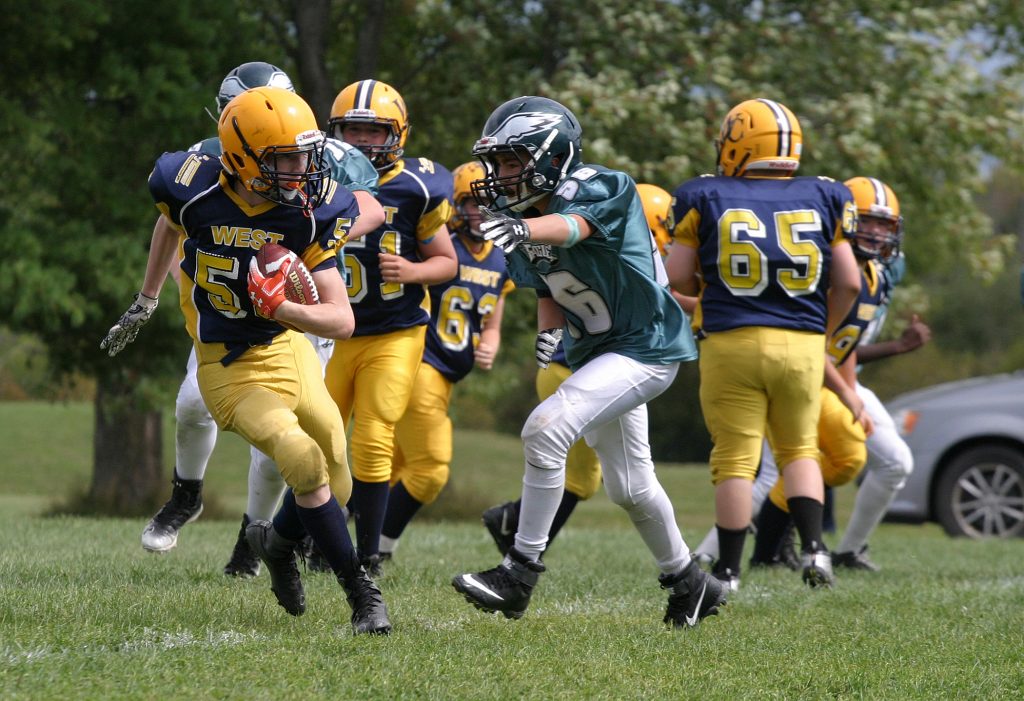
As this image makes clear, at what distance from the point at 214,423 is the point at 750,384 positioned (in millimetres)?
2235

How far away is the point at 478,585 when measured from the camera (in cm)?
446

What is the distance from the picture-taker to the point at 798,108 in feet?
42.1

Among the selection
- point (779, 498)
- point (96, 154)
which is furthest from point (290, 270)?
point (96, 154)

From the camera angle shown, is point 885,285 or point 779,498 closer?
point 779,498

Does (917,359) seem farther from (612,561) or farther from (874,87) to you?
(612,561)

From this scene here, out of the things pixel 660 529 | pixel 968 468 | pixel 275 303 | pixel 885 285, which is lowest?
pixel 968 468

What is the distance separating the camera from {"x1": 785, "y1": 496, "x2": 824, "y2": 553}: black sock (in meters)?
6.20

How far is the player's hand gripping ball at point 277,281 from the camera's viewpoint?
4.18 m

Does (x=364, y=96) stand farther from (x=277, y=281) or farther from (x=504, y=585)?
(x=504, y=585)

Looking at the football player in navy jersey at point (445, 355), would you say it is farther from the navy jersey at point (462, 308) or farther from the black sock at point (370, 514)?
the black sock at point (370, 514)

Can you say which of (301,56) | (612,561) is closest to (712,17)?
(301,56)

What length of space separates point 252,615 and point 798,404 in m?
2.58

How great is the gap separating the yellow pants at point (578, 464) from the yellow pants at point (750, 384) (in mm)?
705

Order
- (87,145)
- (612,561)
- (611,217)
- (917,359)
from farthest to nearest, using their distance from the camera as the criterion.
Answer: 1. (917,359)
2. (87,145)
3. (612,561)
4. (611,217)
